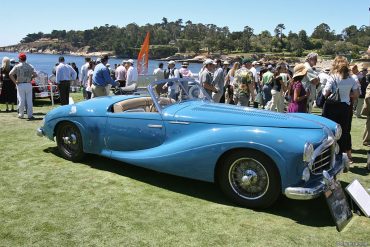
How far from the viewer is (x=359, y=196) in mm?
4473

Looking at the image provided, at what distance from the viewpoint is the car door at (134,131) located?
5.28 m

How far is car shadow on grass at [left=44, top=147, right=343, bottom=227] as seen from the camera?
4.40m

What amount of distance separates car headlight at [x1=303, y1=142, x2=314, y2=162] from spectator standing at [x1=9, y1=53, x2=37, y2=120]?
27.1 feet

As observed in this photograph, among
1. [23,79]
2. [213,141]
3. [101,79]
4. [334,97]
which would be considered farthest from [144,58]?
[213,141]

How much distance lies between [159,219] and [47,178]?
2.21 m

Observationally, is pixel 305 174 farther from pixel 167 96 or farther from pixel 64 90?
pixel 64 90

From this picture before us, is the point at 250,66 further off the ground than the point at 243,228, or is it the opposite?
the point at 250,66

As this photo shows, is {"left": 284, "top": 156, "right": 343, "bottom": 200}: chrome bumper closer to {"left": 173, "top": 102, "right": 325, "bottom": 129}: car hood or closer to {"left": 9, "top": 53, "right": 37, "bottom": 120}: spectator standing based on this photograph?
{"left": 173, "top": 102, "right": 325, "bottom": 129}: car hood

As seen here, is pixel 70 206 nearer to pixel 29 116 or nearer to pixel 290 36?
pixel 29 116

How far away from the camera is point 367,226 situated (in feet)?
13.6

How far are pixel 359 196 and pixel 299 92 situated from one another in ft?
8.25

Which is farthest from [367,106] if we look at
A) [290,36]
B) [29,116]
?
[290,36]

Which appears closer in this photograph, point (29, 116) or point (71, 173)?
point (71, 173)

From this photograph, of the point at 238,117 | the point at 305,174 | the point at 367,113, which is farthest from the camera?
the point at 367,113
